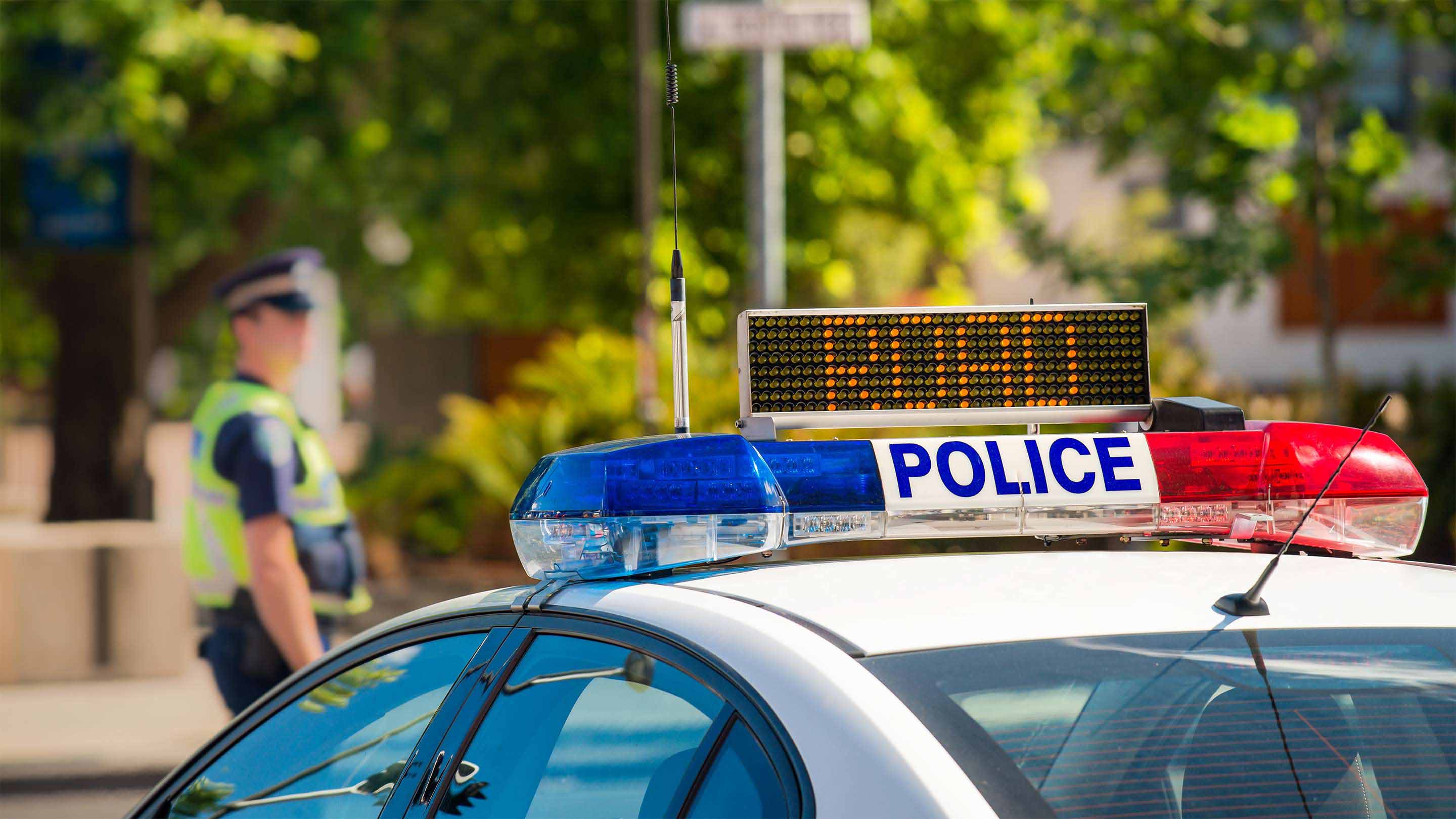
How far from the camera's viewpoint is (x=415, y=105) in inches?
554

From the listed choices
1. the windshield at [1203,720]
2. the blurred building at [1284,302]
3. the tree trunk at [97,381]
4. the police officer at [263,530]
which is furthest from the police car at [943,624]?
the blurred building at [1284,302]

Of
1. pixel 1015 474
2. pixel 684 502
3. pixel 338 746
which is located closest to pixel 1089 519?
Result: pixel 1015 474

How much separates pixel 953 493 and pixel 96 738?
24.2 feet

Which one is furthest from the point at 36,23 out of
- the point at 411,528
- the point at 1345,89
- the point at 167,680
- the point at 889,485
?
the point at 889,485

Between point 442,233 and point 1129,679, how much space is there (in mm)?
15523

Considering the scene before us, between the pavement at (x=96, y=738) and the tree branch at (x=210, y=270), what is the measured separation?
573cm

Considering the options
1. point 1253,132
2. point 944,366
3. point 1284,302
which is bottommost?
point 944,366

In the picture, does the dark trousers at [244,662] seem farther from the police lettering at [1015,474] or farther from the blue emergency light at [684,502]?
the police lettering at [1015,474]

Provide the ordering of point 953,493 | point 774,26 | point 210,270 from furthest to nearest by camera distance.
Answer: point 210,270, point 774,26, point 953,493

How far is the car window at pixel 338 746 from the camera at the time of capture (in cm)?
249

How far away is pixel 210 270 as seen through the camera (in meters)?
15.8

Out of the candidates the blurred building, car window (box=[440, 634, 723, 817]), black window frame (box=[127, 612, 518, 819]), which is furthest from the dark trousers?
the blurred building

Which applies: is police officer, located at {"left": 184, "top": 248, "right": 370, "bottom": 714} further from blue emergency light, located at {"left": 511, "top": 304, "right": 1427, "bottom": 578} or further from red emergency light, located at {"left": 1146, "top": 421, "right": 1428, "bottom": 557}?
red emergency light, located at {"left": 1146, "top": 421, "right": 1428, "bottom": 557}

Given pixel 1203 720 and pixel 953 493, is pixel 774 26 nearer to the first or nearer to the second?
pixel 953 493
